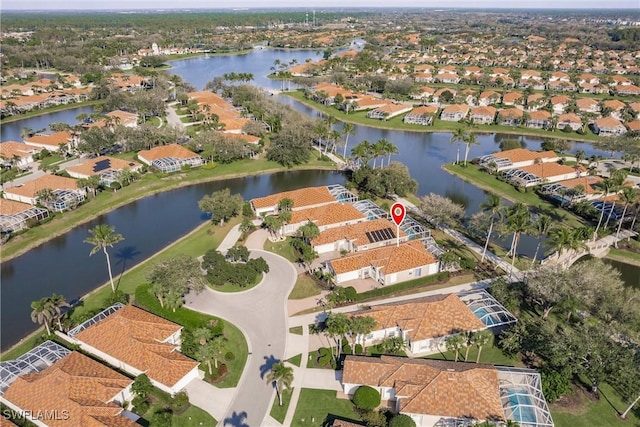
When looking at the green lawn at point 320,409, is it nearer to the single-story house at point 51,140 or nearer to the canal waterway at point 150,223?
the canal waterway at point 150,223

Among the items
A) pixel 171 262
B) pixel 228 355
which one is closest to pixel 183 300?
pixel 171 262

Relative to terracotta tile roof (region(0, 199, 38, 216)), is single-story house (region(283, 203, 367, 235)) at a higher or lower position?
higher

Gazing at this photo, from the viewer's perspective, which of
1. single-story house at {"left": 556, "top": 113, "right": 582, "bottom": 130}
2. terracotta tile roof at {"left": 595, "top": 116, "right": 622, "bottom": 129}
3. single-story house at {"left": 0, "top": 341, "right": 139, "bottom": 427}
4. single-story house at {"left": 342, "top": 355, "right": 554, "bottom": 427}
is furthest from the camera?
single-story house at {"left": 556, "top": 113, "right": 582, "bottom": 130}

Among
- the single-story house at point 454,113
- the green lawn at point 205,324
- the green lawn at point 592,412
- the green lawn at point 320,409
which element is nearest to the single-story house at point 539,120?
the single-story house at point 454,113

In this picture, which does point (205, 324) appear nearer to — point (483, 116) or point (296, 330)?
point (296, 330)

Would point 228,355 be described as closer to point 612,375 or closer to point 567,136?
point 612,375

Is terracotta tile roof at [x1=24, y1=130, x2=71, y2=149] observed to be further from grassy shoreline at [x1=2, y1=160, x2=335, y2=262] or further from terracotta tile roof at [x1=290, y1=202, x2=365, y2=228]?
terracotta tile roof at [x1=290, y1=202, x2=365, y2=228]

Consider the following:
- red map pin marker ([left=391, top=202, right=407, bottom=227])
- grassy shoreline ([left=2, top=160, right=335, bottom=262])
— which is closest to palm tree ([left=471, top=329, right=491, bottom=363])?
red map pin marker ([left=391, top=202, right=407, bottom=227])
